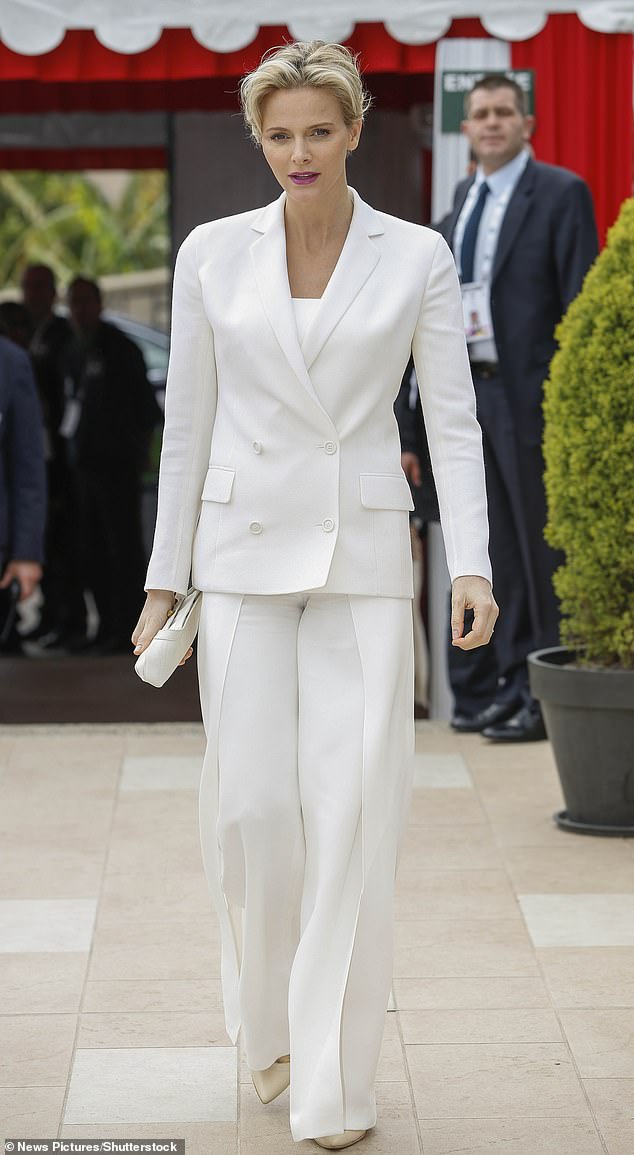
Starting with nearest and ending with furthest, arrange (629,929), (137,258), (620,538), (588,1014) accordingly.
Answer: (588,1014) → (629,929) → (620,538) → (137,258)

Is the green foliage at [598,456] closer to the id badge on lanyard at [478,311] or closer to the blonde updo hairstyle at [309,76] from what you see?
the id badge on lanyard at [478,311]

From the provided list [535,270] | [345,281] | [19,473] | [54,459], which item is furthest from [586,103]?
[54,459]

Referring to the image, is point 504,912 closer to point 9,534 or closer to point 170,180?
point 9,534

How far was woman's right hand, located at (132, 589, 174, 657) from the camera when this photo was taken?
11.0 ft

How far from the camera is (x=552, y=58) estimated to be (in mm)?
7129

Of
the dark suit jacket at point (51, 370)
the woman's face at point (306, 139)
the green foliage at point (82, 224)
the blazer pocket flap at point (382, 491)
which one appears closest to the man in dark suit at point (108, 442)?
the dark suit jacket at point (51, 370)

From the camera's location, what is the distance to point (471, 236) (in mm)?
6871

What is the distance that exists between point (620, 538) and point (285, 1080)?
96.7 inches

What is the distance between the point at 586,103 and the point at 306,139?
430 cm

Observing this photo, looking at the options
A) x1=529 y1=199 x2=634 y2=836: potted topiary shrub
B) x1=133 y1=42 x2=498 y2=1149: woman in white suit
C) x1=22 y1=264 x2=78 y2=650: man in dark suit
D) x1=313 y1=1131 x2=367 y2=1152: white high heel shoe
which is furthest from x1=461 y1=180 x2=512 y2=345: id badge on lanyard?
x1=22 y1=264 x2=78 y2=650: man in dark suit

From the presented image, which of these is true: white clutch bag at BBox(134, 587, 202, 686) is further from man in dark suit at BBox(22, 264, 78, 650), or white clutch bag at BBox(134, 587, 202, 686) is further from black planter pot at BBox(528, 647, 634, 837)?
man in dark suit at BBox(22, 264, 78, 650)

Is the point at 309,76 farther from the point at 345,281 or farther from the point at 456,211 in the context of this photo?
the point at 456,211

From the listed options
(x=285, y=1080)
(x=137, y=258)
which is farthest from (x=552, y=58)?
(x=137, y=258)

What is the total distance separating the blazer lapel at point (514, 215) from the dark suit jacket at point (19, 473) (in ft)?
5.99
